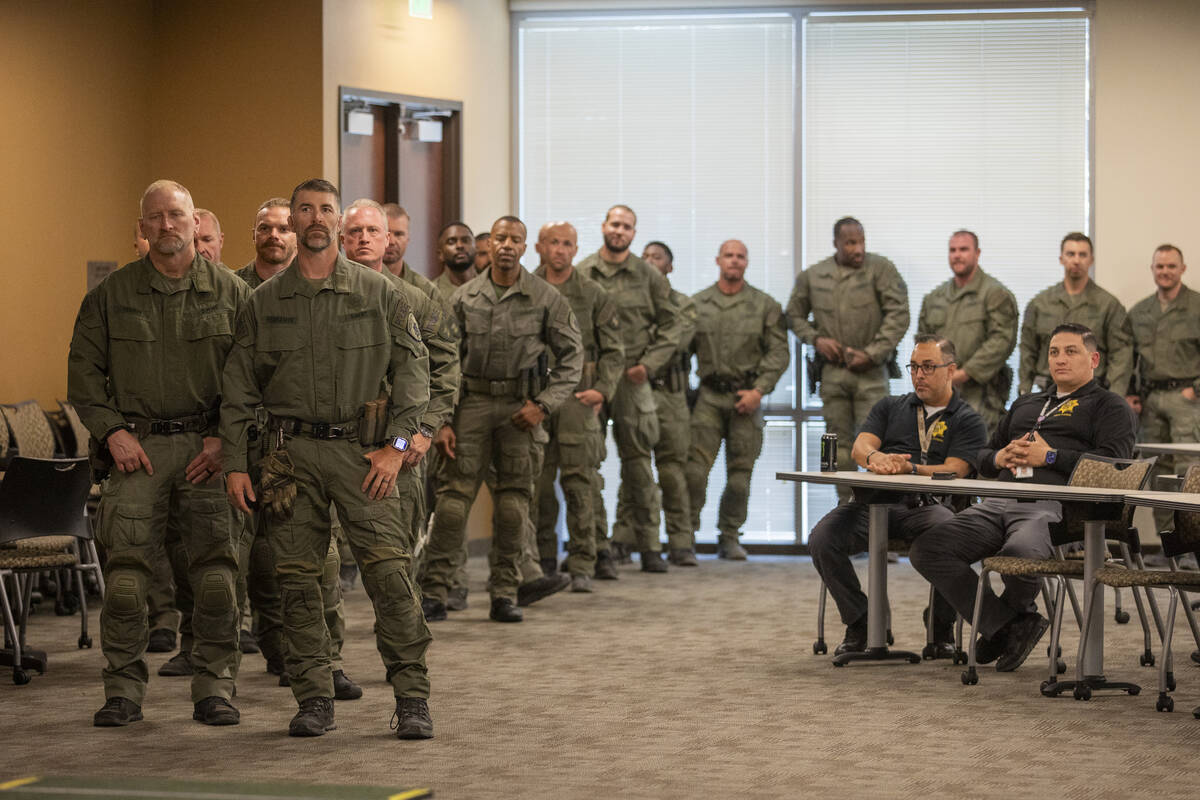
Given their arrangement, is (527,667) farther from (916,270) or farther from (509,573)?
(916,270)

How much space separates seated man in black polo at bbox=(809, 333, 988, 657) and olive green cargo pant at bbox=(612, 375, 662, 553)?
2762mm

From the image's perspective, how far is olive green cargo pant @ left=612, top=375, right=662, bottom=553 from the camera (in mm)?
9055

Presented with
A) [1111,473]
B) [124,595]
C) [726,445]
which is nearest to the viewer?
[124,595]

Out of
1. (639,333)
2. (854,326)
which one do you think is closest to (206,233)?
(639,333)

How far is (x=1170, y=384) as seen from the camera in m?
9.42

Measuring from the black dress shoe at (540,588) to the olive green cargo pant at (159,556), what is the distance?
8.84 feet

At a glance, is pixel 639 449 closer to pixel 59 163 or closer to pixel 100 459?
pixel 59 163

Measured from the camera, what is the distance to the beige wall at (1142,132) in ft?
32.3

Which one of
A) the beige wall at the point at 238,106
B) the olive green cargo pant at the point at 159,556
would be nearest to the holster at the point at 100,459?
the olive green cargo pant at the point at 159,556

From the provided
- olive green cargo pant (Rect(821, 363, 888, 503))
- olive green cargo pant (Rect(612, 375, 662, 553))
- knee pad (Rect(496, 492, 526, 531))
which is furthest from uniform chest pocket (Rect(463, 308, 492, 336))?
olive green cargo pant (Rect(821, 363, 888, 503))

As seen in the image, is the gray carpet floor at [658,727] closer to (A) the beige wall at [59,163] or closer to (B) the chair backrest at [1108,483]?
(B) the chair backrest at [1108,483]

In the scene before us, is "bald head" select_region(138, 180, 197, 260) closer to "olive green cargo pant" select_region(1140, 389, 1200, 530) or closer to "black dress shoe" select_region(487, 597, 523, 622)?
"black dress shoe" select_region(487, 597, 523, 622)

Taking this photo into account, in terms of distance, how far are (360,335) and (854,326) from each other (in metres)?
5.47

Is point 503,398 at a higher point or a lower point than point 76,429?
higher
